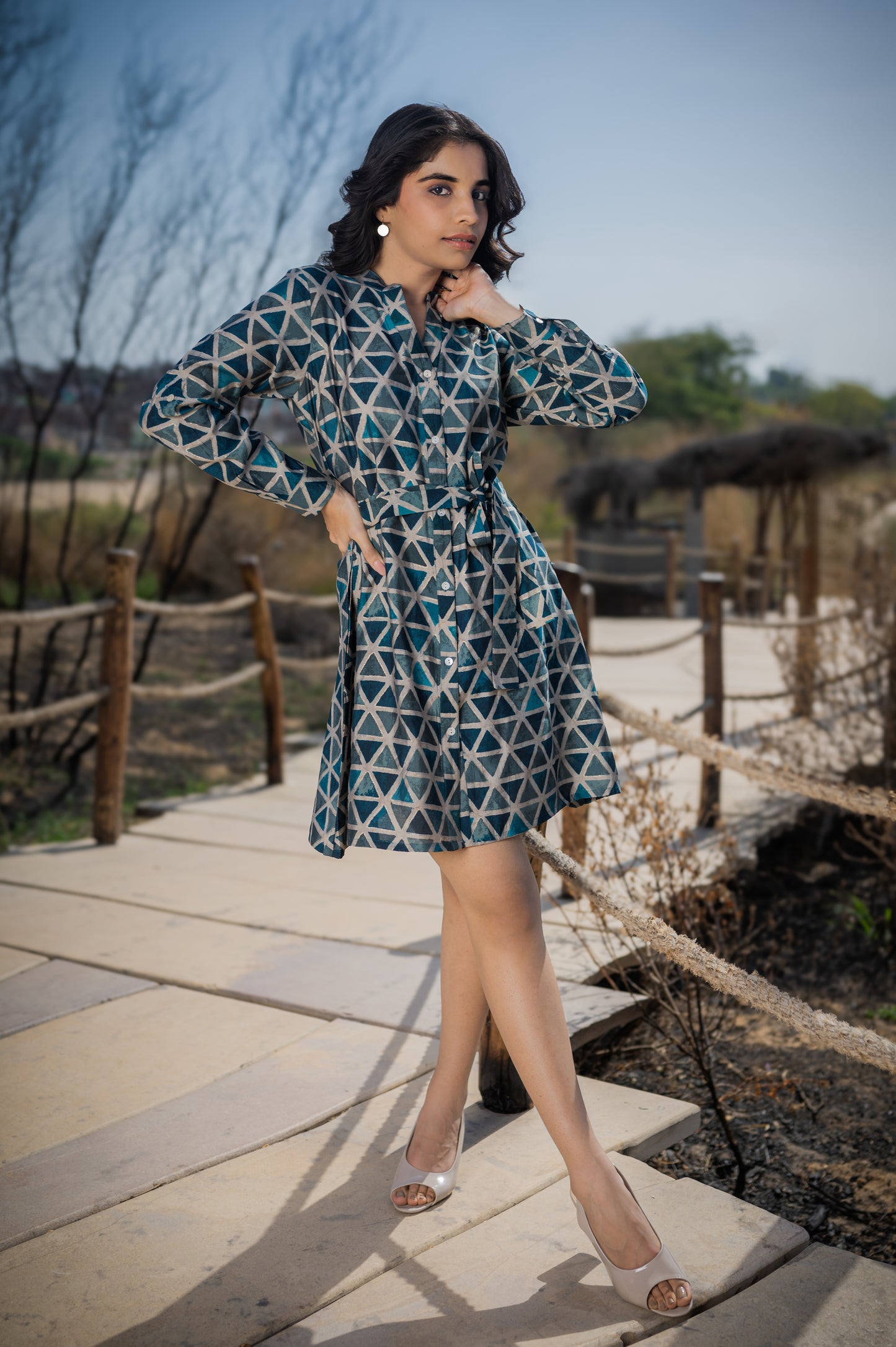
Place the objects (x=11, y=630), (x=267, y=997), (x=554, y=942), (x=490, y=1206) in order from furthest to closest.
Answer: (x=11, y=630), (x=554, y=942), (x=267, y=997), (x=490, y=1206)

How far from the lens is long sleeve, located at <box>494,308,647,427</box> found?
4.82 ft

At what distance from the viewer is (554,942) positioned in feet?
8.61

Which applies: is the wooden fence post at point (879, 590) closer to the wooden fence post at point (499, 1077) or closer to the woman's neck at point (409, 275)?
the wooden fence post at point (499, 1077)

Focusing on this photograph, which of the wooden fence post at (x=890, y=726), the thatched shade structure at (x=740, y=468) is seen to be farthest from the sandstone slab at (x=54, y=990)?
the thatched shade structure at (x=740, y=468)

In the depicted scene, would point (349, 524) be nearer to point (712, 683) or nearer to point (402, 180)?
point (402, 180)

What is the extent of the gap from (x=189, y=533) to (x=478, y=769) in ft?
16.3

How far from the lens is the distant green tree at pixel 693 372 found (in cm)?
3094

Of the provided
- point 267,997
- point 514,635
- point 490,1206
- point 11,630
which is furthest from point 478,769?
point 11,630

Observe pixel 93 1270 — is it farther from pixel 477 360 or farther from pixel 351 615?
pixel 477 360

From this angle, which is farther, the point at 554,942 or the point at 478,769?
the point at 554,942

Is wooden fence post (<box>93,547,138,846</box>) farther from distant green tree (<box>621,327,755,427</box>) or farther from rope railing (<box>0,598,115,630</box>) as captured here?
distant green tree (<box>621,327,755,427</box>)

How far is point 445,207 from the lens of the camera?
144cm

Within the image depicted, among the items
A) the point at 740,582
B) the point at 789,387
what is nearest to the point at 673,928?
the point at 740,582

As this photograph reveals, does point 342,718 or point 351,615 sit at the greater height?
point 351,615
